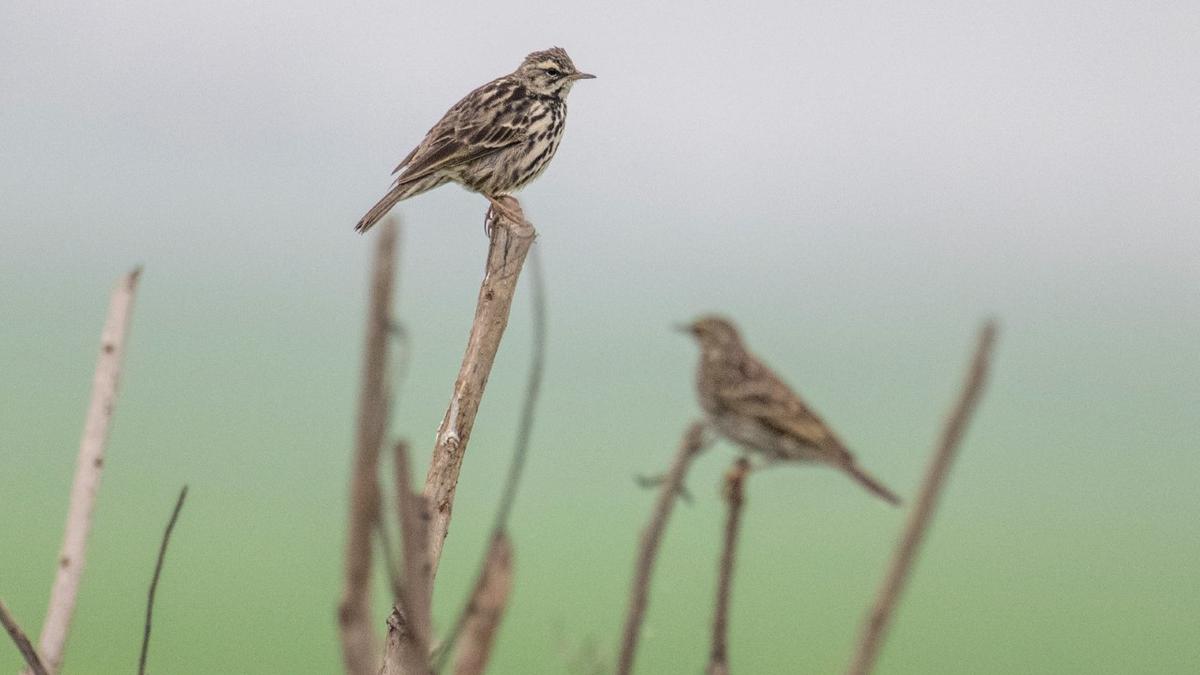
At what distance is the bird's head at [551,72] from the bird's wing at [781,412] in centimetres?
506

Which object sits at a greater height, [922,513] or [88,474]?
[922,513]

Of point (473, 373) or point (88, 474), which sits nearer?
point (88, 474)

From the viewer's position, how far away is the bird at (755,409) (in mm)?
2406

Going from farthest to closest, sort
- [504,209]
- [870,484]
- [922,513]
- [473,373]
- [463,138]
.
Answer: [463,138] → [504,209] → [473,373] → [870,484] → [922,513]

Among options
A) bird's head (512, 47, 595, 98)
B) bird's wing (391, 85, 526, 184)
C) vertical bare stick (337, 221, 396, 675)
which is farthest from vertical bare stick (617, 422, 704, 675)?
bird's head (512, 47, 595, 98)

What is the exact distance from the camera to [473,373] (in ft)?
15.1

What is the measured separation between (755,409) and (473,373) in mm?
2304

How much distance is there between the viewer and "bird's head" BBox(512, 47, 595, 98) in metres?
7.31

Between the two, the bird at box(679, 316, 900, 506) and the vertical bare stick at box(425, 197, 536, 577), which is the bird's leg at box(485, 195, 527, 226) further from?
the bird at box(679, 316, 900, 506)

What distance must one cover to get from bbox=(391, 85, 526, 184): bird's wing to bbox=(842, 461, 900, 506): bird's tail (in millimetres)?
4565

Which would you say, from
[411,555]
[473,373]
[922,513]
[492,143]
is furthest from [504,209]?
[922,513]

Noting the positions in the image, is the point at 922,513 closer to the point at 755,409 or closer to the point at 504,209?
the point at 755,409

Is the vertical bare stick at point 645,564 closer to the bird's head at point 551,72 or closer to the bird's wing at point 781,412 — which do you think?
the bird's wing at point 781,412

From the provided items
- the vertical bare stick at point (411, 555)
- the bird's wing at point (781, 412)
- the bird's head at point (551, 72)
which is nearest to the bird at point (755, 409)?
the bird's wing at point (781, 412)
